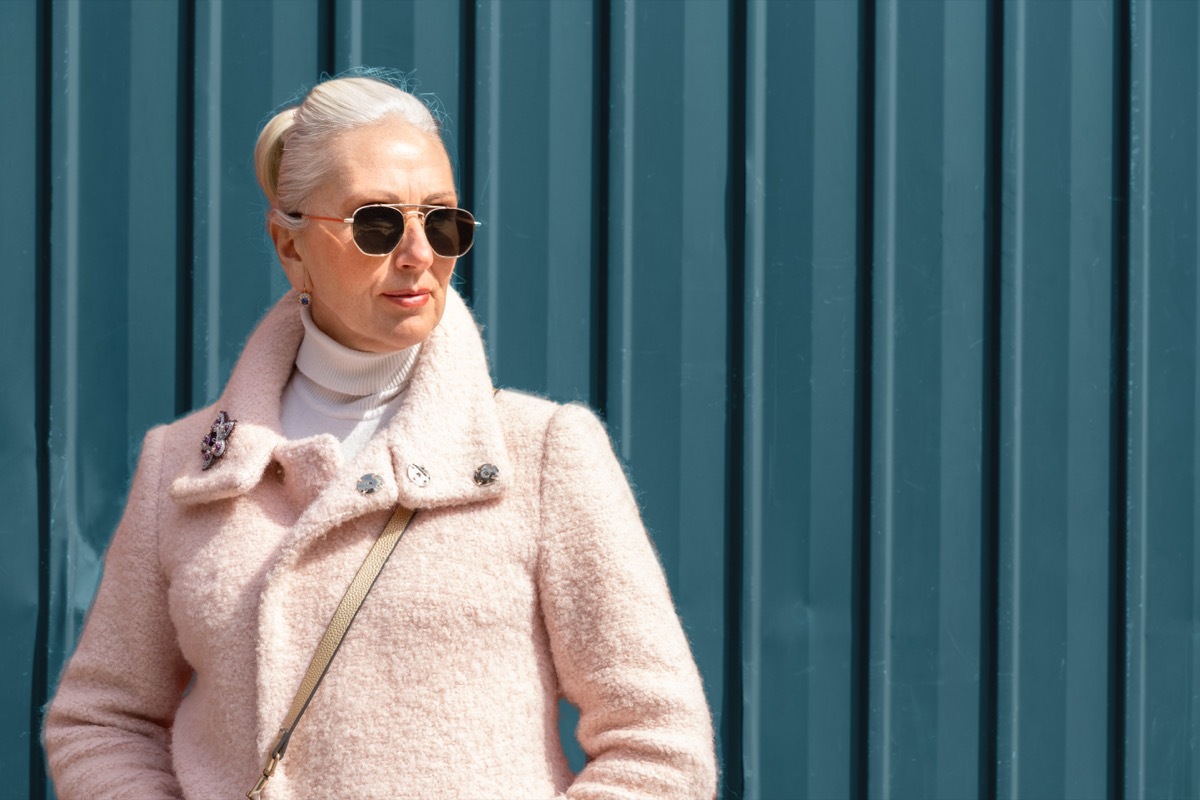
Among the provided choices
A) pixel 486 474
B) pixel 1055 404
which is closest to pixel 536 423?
pixel 486 474

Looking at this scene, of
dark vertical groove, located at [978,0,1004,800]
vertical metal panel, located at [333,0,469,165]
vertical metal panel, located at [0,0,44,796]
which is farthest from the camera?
dark vertical groove, located at [978,0,1004,800]

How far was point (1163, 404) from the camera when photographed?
11.5 ft

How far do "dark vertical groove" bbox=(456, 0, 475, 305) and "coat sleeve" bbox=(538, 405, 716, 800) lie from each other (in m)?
1.49

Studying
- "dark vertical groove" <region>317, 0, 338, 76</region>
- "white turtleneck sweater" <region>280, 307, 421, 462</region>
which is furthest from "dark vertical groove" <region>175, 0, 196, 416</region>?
"white turtleneck sweater" <region>280, 307, 421, 462</region>

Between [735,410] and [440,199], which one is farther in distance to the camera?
[735,410]

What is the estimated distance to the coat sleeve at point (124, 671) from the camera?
2051mm

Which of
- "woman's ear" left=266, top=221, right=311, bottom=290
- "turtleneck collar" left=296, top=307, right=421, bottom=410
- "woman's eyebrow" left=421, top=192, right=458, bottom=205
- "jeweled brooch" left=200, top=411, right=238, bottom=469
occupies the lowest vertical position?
"jeweled brooch" left=200, top=411, right=238, bottom=469

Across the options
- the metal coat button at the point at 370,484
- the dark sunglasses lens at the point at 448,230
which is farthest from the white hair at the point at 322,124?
the metal coat button at the point at 370,484

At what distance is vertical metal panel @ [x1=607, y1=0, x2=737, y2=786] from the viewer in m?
3.30

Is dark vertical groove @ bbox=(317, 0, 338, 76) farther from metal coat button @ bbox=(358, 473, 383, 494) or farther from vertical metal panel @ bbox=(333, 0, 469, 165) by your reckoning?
metal coat button @ bbox=(358, 473, 383, 494)

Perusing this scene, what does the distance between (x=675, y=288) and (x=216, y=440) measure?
1506 millimetres

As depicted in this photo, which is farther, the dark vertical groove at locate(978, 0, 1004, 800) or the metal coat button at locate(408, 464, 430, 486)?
the dark vertical groove at locate(978, 0, 1004, 800)

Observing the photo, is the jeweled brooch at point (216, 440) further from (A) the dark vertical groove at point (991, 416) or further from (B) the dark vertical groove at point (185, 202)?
(A) the dark vertical groove at point (991, 416)

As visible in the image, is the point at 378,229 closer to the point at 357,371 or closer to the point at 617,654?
the point at 357,371
